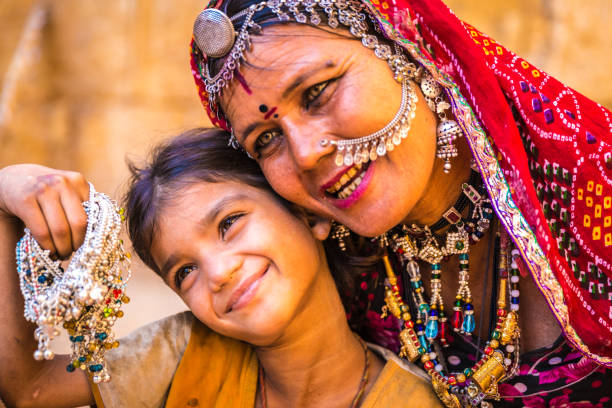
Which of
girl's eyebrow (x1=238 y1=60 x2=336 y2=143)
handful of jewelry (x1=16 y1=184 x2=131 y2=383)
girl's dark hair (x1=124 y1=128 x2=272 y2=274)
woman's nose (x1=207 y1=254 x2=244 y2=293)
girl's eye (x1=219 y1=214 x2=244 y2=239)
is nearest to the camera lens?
handful of jewelry (x1=16 y1=184 x2=131 y2=383)

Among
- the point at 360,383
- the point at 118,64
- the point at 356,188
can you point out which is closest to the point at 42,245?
the point at 356,188

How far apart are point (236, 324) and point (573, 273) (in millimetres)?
1100

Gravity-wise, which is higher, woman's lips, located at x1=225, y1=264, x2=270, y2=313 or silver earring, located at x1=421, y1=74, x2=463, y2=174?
silver earring, located at x1=421, y1=74, x2=463, y2=174

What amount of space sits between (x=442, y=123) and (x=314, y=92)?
45cm

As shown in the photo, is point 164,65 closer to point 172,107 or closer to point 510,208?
point 172,107

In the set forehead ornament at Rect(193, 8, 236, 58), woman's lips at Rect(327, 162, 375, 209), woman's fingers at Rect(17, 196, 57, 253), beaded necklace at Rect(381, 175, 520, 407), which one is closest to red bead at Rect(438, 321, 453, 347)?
beaded necklace at Rect(381, 175, 520, 407)

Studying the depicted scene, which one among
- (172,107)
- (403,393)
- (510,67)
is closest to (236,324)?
(403,393)

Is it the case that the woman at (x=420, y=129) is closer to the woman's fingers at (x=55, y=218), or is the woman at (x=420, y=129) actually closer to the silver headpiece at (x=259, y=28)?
the silver headpiece at (x=259, y=28)

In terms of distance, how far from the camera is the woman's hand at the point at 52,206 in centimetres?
171

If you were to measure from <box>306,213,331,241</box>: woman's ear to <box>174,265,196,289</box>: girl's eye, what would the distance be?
45 centimetres

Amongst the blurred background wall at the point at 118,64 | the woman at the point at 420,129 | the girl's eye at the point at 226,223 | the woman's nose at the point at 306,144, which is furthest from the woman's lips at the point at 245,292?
the blurred background wall at the point at 118,64

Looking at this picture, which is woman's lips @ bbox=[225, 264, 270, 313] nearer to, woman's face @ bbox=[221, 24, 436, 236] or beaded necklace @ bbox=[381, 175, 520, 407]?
woman's face @ bbox=[221, 24, 436, 236]

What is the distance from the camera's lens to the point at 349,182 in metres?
1.82

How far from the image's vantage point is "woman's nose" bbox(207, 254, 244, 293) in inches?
71.9
